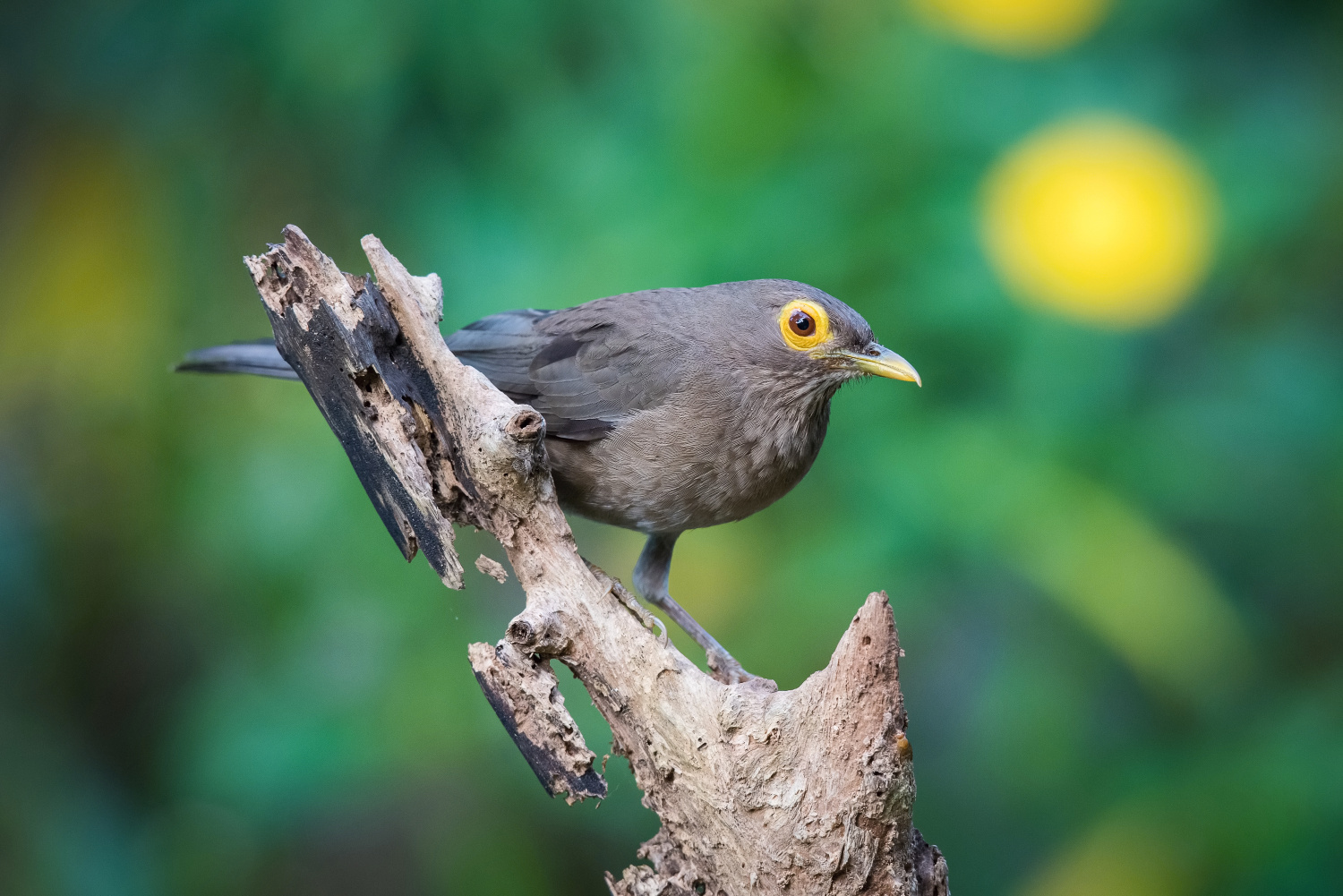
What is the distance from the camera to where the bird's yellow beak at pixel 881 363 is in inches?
131

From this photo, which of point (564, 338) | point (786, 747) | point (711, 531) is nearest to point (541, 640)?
point (786, 747)

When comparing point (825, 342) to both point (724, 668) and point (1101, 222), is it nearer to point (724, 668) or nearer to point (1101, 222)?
point (724, 668)

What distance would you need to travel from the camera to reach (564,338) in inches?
144

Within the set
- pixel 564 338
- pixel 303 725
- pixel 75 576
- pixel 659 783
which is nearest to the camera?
pixel 659 783

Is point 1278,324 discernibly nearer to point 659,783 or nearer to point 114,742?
point 659,783

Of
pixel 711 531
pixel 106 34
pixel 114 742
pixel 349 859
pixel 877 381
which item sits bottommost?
pixel 349 859

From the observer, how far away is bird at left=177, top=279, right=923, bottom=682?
3.39 meters

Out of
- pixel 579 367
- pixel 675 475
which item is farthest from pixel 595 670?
pixel 579 367

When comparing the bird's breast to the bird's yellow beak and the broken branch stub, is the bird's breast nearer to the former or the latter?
the bird's yellow beak

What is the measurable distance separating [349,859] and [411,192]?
125 inches

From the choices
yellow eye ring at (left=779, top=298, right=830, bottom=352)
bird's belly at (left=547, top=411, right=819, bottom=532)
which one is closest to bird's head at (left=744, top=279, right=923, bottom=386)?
yellow eye ring at (left=779, top=298, right=830, bottom=352)

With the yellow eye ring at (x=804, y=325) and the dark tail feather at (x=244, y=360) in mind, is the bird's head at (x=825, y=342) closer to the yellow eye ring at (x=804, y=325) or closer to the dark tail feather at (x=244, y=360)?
the yellow eye ring at (x=804, y=325)

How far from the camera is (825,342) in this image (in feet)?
11.1

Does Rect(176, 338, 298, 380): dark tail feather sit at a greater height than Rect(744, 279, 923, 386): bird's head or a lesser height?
lesser
